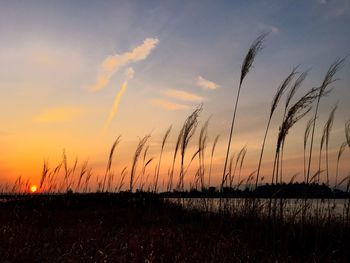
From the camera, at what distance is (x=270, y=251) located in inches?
185

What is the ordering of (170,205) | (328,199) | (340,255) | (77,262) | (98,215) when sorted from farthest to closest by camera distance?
1. (170,205)
2. (98,215)
3. (328,199)
4. (340,255)
5. (77,262)

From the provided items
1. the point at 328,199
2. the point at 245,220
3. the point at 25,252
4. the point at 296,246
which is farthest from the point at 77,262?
the point at 328,199

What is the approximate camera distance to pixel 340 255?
16.5ft

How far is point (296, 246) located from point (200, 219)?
3006mm

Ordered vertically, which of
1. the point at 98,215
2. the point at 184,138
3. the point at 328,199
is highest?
the point at 184,138

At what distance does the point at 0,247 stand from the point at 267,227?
351 cm

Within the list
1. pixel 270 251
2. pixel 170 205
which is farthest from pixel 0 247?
pixel 170 205

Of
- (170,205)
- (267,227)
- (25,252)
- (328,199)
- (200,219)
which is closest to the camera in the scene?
(25,252)

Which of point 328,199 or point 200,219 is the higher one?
point 328,199

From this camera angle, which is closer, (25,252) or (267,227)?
(25,252)

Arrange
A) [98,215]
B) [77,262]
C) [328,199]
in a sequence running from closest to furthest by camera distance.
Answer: [77,262], [328,199], [98,215]

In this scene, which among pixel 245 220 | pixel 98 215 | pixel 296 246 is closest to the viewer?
pixel 296 246

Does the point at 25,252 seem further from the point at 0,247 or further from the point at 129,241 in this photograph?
the point at 129,241

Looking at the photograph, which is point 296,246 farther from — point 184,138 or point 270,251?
point 184,138
